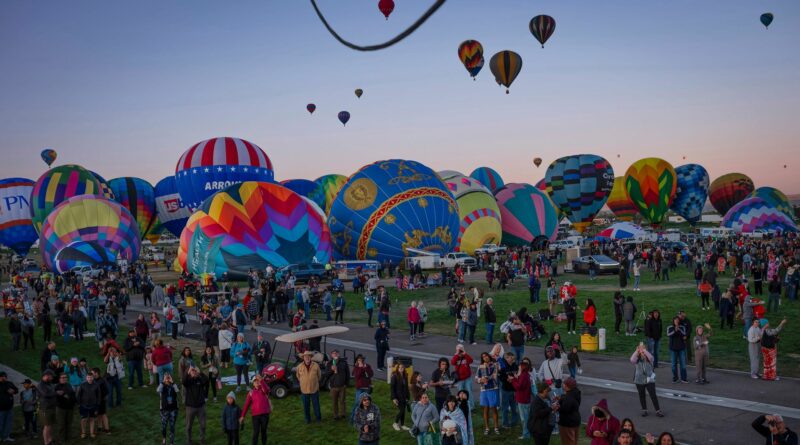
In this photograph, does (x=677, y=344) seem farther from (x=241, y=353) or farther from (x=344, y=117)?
(x=344, y=117)

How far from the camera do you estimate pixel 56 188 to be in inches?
2387

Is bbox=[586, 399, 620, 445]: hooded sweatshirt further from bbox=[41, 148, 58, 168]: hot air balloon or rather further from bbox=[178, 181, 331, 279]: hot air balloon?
bbox=[41, 148, 58, 168]: hot air balloon

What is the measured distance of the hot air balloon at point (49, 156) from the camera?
90.9m

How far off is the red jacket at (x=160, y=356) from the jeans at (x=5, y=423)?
2942 millimetres

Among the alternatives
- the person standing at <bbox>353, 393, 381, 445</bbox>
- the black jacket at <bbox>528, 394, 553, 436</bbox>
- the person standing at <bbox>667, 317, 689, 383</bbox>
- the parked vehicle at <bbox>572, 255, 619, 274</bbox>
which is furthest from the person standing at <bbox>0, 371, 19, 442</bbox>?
the parked vehicle at <bbox>572, 255, 619, 274</bbox>

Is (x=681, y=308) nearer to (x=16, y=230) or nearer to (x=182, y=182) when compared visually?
(x=182, y=182)

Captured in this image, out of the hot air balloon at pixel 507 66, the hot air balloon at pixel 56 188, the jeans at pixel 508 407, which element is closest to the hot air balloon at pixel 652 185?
the hot air balloon at pixel 507 66

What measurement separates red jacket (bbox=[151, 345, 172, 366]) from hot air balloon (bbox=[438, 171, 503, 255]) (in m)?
41.0

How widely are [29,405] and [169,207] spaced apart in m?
59.7

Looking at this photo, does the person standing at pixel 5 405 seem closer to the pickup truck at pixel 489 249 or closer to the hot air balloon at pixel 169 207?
the pickup truck at pixel 489 249

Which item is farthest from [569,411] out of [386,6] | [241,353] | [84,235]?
[84,235]

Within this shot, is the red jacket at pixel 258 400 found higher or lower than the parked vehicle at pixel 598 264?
lower

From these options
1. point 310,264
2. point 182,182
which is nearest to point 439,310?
point 310,264

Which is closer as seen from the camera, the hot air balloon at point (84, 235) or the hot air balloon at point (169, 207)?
the hot air balloon at point (84, 235)
